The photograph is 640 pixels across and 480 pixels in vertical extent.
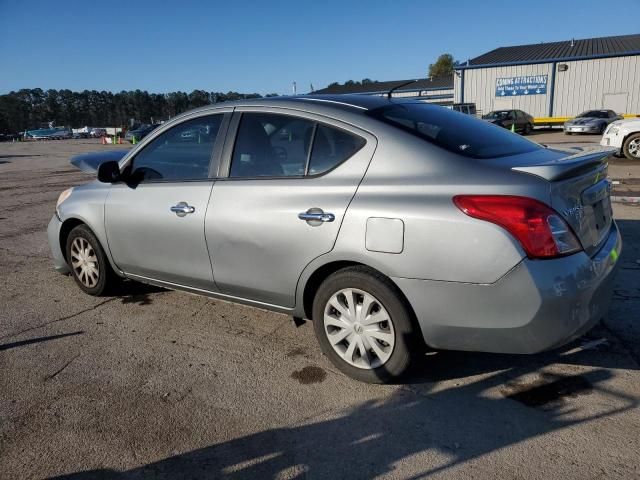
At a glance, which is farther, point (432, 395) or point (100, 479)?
point (432, 395)

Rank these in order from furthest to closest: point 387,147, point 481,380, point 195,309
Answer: point 195,309, point 481,380, point 387,147

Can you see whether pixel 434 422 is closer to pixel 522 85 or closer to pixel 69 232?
pixel 69 232

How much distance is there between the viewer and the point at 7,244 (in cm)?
693

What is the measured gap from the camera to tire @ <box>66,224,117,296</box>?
4469 mm

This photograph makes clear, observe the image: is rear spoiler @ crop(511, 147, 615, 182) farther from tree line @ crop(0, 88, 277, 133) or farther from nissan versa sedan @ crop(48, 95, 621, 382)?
tree line @ crop(0, 88, 277, 133)

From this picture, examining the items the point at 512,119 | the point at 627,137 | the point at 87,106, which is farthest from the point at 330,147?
the point at 87,106

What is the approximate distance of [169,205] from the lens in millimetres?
3754

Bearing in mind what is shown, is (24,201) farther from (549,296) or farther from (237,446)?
(549,296)

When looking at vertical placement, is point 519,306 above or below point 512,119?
below

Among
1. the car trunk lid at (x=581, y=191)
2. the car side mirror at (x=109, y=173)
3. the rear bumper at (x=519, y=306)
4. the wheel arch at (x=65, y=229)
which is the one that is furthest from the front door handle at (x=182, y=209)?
the car trunk lid at (x=581, y=191)

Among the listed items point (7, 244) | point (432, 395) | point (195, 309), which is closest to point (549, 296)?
point (432, 395)

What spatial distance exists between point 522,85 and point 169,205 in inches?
1528

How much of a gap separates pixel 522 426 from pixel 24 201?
11.1 metres

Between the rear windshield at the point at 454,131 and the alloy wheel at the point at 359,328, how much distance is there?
100cm
